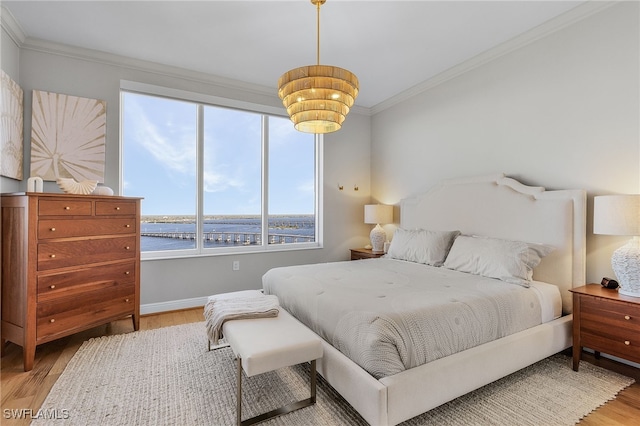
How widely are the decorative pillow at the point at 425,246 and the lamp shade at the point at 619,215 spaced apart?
1274mm

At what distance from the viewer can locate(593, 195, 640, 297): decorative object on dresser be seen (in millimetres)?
2010

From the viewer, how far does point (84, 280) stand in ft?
8.52

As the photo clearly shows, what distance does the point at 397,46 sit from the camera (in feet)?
10.2

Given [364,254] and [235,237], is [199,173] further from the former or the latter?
[364,254]

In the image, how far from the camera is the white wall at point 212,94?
3045 mm

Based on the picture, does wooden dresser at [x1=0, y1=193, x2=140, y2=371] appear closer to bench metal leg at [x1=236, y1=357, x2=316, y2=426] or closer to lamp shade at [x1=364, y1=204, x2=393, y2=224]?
bench metal leg at [x1=236, y1=357, x2=316, y2=426]

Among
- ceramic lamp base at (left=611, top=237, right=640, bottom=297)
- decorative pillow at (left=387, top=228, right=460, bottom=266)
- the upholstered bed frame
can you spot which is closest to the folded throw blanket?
the upholstered bed frame

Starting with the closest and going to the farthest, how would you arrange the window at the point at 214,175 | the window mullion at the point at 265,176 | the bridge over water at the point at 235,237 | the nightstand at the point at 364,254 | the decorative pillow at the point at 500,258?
the decorative pillow at the point at 500,258 < the window at the point at 214,175 < the bridge over water at the point at 235,237 < the nightstand at the point at 364,254 < the window mullion at the point at 265,176

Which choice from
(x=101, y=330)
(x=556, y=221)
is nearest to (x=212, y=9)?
(x=101, y=330)

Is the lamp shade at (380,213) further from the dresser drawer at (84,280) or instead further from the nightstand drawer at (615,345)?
the dresser drawer at (84,280)

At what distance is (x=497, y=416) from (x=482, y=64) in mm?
3251

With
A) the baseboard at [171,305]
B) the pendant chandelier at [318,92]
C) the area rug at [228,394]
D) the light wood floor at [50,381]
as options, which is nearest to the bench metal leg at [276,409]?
the area rug at [228,394]

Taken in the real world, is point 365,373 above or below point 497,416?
above

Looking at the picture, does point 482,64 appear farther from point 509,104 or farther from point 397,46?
point 397,46
